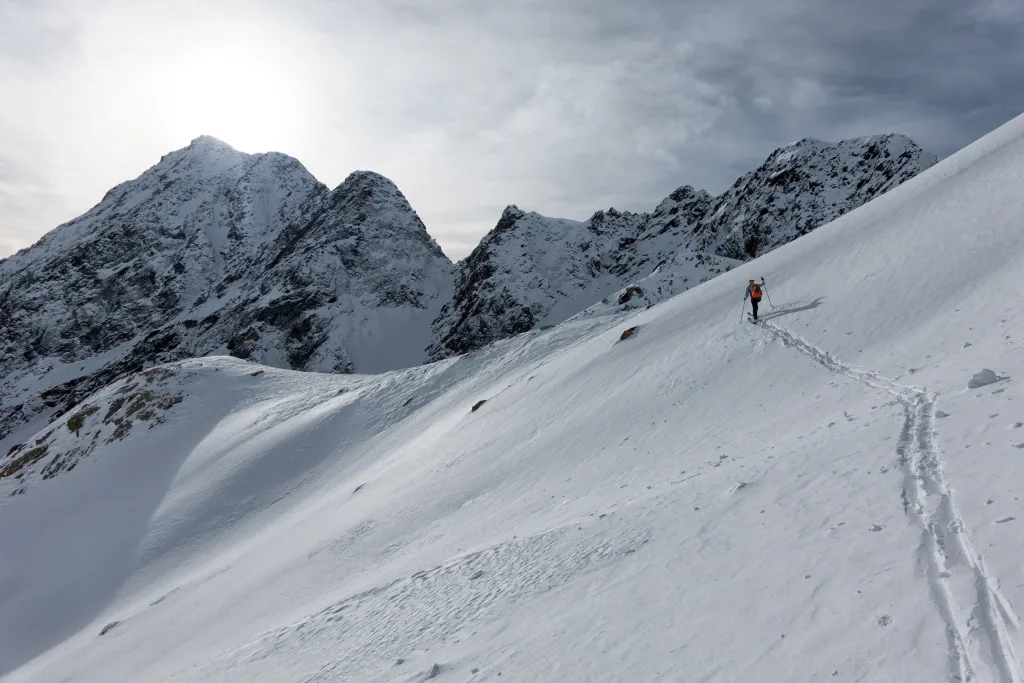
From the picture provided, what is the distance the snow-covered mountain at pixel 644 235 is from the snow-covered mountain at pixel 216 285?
719 inches

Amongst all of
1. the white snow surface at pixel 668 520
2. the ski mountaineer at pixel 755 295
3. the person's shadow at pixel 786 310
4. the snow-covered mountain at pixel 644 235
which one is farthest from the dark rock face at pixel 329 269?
the ski mountaineer at pixel 755 295

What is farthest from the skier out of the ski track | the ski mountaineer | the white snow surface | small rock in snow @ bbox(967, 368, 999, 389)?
the ski track

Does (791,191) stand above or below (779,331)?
above

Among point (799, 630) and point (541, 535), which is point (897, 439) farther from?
point (541, 535)

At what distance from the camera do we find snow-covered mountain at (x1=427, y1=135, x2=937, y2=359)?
98812 mm

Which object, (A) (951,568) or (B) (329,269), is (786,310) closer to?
(A) (951,568)

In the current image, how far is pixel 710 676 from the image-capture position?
17.6 ft

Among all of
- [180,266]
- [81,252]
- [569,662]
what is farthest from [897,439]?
[81,252]

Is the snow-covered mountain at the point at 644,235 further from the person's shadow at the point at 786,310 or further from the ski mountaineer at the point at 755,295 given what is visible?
the ski mountaineer at the point at 755,295

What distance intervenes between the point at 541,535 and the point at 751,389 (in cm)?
728

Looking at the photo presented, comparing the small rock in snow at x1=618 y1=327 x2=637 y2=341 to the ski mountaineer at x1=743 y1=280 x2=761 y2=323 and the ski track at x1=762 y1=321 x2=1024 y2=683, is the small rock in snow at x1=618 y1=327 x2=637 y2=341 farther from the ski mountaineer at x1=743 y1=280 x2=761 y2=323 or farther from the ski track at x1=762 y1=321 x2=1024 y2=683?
the ski track at x1=762 y1=321 x2=1024 y2=683

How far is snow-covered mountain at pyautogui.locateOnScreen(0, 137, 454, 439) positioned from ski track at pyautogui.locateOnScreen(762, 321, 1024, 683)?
123 metres

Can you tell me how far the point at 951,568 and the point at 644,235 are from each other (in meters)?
141

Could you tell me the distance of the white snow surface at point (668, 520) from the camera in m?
5.79
